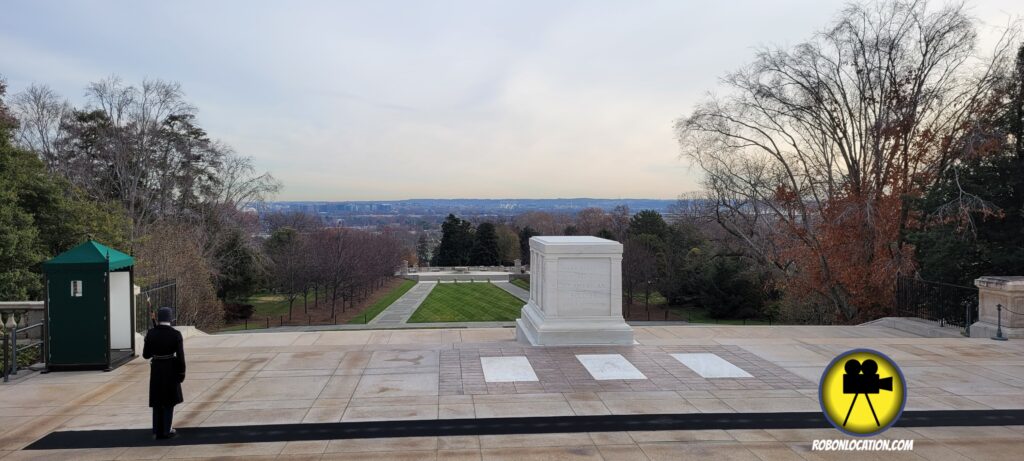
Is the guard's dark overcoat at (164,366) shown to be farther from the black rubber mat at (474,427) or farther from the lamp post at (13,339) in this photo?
the lamp post at (13,339)

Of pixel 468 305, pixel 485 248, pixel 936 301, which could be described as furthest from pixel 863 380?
pixel 485 248

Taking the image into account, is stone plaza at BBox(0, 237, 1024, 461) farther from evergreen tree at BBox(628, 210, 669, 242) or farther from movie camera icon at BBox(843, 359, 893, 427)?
evergreen tree at BBox(628, 210, 669, 242)

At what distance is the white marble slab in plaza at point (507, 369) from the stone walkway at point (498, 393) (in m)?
0.05

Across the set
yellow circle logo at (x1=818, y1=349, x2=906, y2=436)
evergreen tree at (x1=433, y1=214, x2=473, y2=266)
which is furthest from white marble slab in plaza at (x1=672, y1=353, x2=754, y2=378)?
evergreen tree at (x1=433, y1=214, x2=473, y2=266)

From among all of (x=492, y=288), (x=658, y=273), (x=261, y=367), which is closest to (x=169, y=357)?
(x=261, y=367)

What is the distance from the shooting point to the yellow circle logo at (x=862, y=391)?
5.96 metres

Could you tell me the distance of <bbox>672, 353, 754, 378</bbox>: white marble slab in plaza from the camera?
9914 mm

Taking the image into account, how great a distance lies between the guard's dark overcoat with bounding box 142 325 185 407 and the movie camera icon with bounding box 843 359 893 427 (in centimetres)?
641

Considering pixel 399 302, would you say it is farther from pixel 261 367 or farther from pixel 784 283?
pixel 261 367

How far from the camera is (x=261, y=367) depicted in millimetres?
10461

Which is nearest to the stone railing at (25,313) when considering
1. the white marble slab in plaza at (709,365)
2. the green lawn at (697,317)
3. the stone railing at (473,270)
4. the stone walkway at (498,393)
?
the stone walkway at (498,393)

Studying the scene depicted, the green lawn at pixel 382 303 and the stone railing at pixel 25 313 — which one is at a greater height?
the stone railing at pixel 25 313

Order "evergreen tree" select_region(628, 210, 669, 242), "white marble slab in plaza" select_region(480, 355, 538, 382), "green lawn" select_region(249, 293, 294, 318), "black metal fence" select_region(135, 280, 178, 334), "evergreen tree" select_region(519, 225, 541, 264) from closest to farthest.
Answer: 1. "white marble slab in plaza" select_region(480, 355, 538, 382)
2. "black metal fence" select_region(135, 280, 178, 334)
3. "green lawn" select_region(249, 293, 294, 318)
4. "evergreen tree" select_region(628, 210, 669, 242)
5. "evergreen tree" select_region(519, 225, 541, 264)

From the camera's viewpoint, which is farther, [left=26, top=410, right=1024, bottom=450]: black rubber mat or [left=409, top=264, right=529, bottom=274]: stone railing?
[left=409, top=264, right=529, bottom=274]: stone railing
